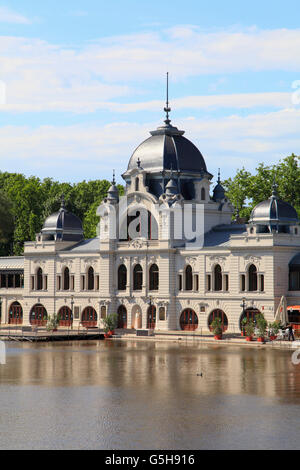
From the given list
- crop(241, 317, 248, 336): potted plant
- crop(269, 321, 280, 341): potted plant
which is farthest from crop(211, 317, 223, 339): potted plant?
crop(269, 321, 280, 341): potted plant

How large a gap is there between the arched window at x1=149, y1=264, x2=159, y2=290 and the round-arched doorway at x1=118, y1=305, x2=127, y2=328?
4578mm

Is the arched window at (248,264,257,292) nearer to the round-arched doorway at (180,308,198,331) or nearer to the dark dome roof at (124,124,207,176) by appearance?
the round-arched doorway at (180,308,198,331)

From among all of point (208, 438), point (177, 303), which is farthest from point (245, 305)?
point (208, 438)

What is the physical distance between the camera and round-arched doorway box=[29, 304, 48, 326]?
110219 millimetres

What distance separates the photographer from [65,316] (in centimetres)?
10794

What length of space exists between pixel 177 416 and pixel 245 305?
49711 millimetres

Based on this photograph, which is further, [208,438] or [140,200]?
[140,200]

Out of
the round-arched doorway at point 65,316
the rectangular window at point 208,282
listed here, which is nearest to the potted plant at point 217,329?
the rectangular window at point 208,282

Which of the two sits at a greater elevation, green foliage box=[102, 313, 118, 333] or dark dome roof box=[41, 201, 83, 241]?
dark dome roof box=[41, 201, 83, 241]

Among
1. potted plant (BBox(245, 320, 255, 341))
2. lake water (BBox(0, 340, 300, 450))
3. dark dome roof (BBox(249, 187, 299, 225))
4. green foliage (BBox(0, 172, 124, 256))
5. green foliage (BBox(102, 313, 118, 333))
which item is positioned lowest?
lake water (BBox(0, 340, 300, 450))

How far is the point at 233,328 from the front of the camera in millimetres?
91500

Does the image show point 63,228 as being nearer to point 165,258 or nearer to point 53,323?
point 53,323
